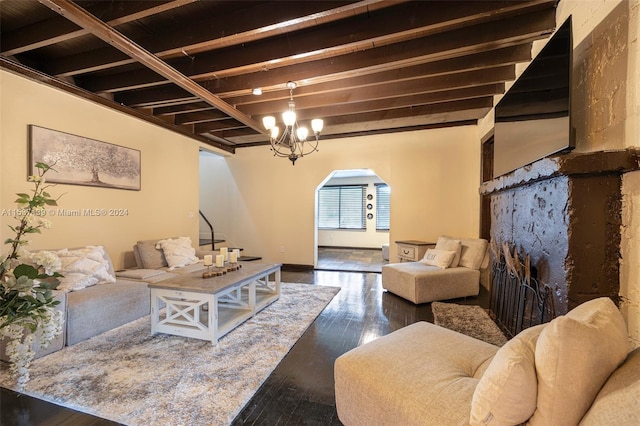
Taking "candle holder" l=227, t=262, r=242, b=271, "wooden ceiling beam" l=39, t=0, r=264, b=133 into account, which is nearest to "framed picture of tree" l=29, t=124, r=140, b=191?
"wooden ceiling beam" l=39, t=0, r=264, b=133

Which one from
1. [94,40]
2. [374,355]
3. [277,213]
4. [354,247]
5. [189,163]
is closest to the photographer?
[374,355]

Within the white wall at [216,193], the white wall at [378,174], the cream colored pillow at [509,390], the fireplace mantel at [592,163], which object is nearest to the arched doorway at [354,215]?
the white wall at [378,174]

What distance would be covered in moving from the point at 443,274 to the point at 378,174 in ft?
7.85

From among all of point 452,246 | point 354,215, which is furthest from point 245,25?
point 354,215

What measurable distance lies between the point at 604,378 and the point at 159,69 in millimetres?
3602

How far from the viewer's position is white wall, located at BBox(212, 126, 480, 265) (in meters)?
4.76

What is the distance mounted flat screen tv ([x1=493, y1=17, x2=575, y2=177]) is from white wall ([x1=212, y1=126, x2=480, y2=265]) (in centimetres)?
222

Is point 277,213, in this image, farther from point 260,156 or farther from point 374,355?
point 374,355

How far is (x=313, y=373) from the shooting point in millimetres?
1996

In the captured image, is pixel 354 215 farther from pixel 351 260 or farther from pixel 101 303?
pixel 101 303

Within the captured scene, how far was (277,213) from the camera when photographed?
5.94 meters

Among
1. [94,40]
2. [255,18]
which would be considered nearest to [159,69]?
[94,40]

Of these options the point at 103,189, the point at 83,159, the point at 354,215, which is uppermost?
the point at 83,159

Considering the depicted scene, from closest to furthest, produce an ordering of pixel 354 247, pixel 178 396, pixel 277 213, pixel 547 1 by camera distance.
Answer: pixel 178 396 < pixel 547 1 < pixel 277 213 < pixel 354 247
